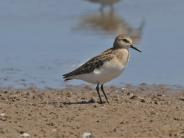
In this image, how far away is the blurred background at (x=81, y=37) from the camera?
38.8 ft

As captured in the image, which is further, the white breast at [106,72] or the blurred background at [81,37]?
the blurred background at [81,37]

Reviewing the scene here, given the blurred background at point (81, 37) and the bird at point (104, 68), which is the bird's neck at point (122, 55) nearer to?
the bird at point (104, 68)

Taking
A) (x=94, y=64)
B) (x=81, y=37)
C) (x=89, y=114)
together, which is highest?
(x=81, y=37)

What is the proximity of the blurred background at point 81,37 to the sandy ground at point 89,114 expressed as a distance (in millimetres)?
734

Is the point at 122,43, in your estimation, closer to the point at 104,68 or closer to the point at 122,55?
the point at 122,55

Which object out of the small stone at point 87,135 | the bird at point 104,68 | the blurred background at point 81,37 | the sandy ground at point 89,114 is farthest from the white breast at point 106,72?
the blurred background at point 81,37

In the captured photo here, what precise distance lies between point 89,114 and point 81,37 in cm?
528

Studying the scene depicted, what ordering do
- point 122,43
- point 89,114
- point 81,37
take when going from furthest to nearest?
point 81,37, point 122,43, point 89,114

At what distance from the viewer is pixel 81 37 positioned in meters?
14.2

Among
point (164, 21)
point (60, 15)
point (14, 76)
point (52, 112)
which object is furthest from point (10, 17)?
point (52, 112)

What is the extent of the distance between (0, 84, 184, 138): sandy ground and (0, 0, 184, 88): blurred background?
0.73m

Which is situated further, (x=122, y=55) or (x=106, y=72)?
(x=122, y=55)

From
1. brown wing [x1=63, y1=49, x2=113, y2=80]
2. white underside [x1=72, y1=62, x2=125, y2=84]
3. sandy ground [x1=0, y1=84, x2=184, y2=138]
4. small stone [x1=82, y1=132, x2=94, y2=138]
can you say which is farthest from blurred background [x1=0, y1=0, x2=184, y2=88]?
small stone [x1=82, y1=132, x2=94, y2=138]

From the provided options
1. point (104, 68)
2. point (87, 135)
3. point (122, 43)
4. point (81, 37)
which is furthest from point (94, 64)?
point (81, 37)
